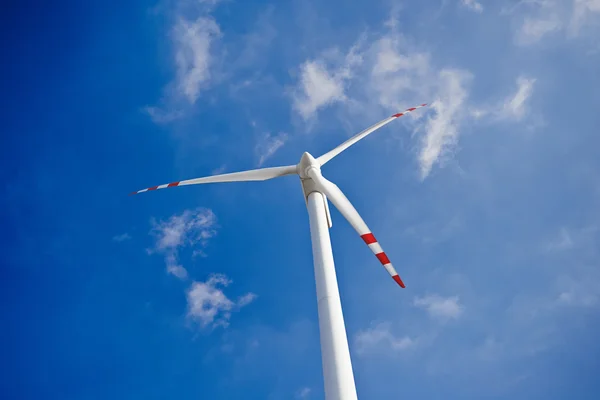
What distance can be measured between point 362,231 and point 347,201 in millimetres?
1707

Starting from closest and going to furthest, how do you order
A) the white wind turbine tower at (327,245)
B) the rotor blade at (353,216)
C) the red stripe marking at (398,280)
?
the white wind turbine tower at (327,245)
the red stripe marking at (398,280)
the rotor blade at (353,216)

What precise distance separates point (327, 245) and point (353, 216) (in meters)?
3.66

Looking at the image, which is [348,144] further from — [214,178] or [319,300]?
[319,300]

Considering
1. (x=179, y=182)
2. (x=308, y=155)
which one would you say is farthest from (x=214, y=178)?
(x=308, y=155)

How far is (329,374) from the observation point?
14758mm

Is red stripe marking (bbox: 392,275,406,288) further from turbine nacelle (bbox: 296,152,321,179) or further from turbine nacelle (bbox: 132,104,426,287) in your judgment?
turbine nacelle (bbox: 296,152,321,179)

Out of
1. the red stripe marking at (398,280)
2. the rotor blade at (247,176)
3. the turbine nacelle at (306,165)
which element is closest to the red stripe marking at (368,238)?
the red stripe marking at (398,280)

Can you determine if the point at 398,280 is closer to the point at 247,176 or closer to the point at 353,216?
the point at 353,216

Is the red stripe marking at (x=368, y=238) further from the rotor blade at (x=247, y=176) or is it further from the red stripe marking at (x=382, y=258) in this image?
the rotor blade at (x=247, y=176)

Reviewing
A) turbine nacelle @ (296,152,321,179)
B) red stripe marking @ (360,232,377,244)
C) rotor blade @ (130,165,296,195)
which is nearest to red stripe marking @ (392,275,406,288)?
red stripe marking @ (360,232,377,244)

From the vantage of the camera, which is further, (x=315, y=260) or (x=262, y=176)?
(x=262, y=176)

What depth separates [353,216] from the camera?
74.1 ft

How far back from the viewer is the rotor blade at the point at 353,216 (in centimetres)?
2177

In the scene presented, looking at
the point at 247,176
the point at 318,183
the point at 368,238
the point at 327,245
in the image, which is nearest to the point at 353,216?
the point at 368,238
